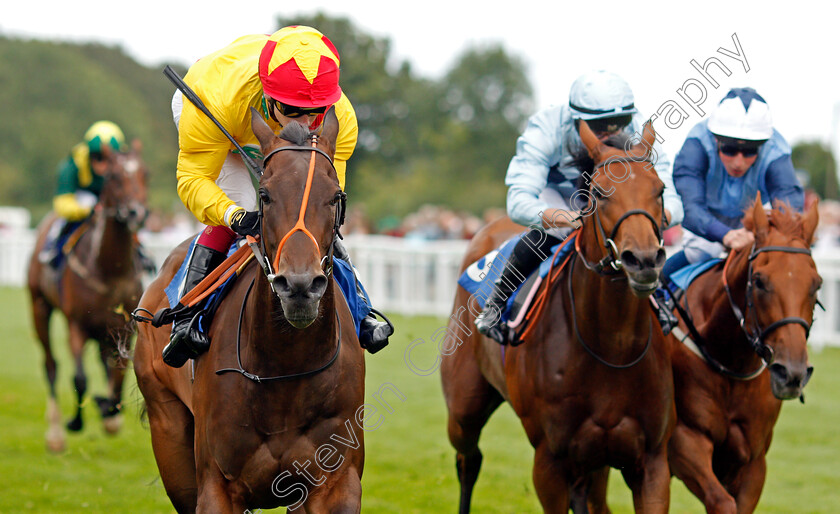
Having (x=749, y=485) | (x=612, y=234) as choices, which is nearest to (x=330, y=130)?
(x=612, y=234)

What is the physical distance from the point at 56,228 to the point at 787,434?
693cm

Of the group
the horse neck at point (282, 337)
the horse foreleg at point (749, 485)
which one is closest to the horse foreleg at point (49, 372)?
the horse neck at point (282, 337)

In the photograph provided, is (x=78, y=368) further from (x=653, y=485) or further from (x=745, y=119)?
(x=745, y=119)

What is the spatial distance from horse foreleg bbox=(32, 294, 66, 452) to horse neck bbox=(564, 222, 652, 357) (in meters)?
5.08

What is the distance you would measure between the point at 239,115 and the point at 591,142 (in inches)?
59.9

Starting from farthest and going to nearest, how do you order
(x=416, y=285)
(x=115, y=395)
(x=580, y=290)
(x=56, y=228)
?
(x=416, y=285), (x=56, y=228), (x=115, y=395), (x=580, y=290)

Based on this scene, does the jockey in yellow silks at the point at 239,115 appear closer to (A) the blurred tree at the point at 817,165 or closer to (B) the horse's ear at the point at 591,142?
(B) the horse's ear at the point at 591,142

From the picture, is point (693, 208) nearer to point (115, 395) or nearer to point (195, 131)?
point (195, 131)

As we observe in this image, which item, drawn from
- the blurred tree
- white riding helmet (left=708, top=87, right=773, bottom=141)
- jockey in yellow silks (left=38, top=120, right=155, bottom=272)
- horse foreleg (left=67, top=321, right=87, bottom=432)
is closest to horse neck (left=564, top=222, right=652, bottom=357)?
white riding helmet (left=708, top=87, right=773, bottom=141)

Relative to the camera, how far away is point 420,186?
133 feet

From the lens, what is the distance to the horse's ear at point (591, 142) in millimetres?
4031

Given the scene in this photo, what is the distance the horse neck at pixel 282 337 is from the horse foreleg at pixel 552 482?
136cm

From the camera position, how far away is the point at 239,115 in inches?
149

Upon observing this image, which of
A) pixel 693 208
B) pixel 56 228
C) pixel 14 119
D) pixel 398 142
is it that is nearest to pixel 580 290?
pixel 693 208
